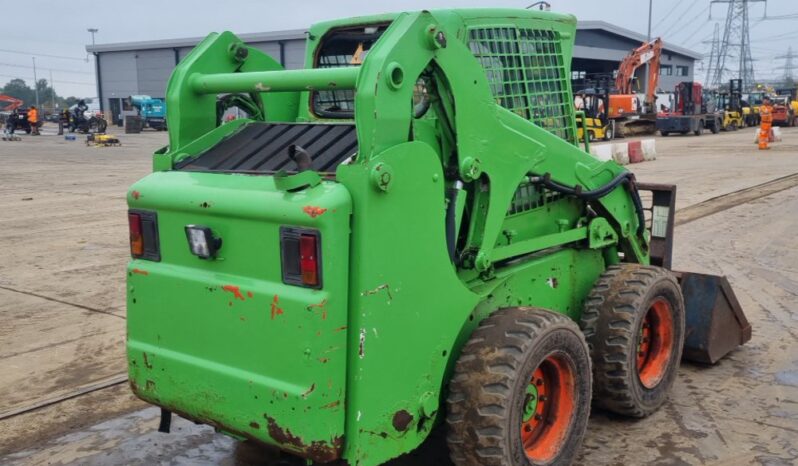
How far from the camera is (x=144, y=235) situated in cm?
342

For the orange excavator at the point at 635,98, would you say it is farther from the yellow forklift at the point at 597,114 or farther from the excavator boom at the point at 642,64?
the yellow forklift at the point at 597,114

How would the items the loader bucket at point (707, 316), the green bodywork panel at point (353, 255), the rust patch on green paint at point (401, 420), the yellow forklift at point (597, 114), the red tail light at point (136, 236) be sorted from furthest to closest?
the yellow forklift at point (597, 114) → the loader bucket at point (707, 316) → the red tail light at point (136, 236) → the rust patch on green paint at point (401, 420) → the green bodywork panel at point (353, 255)

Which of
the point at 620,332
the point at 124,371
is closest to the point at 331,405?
the point at 620,332

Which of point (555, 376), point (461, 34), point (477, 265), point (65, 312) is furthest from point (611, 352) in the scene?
point (65, 312)

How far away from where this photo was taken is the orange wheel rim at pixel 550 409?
11.7ft

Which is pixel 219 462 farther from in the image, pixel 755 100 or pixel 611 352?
pixel 755 100

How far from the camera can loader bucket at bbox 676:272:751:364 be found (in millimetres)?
5164

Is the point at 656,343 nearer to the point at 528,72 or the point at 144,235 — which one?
the point at 528,72

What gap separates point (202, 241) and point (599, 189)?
2.22m

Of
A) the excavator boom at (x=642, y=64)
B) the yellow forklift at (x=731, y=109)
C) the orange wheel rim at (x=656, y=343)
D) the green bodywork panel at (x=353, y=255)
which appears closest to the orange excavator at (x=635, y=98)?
the excavator boom at (x=642, y=64)

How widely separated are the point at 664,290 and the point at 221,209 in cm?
265

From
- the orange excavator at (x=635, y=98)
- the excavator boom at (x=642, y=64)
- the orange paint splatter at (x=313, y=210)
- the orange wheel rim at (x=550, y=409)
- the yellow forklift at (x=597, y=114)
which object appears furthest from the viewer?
the excavator boom at (x=642, y=64)

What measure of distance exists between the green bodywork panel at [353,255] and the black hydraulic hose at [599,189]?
50 mm

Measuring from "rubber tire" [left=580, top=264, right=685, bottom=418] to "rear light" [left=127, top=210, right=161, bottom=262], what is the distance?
2263 mm
